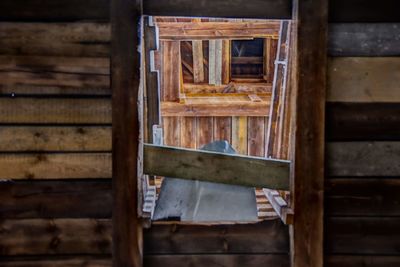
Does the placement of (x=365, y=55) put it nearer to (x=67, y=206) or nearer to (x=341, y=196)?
(x=341, y=196)

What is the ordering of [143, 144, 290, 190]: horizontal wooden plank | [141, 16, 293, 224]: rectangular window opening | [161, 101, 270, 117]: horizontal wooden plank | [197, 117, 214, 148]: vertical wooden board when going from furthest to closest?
1. [197, 117, 214, 148]: vertical wooden board
2. [161, 101, 270, 117]: horizontal wooden plank
3. [141, 16, 293, 224]: rectangular window opening
4. [143, 144, 290, 190]: horizontal wooden plank

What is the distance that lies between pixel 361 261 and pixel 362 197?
30cm

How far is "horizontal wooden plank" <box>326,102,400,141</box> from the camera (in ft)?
6.03

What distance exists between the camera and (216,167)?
1.86m

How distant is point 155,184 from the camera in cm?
242

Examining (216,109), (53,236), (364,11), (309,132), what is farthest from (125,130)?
(216,109)

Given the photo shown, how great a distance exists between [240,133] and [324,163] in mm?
3178

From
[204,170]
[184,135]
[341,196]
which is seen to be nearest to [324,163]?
[341,196]

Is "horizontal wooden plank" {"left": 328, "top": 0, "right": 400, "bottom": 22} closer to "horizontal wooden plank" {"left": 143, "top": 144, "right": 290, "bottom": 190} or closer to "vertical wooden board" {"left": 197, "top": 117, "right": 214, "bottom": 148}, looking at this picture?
"horizontal wooden plank" {"left": 143, "top": 144, "right": 290, "bottom": 190}

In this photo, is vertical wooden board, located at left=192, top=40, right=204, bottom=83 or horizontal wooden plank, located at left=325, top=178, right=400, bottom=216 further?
vertical wooden board, located at left=192, top=40, right=204, bottom=83

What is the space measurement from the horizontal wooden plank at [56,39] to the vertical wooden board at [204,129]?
3173 millimetres

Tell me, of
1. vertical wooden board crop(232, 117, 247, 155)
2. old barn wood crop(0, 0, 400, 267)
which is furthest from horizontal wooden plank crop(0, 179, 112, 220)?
vertical wooden board crop(232, 117, 247, 155)

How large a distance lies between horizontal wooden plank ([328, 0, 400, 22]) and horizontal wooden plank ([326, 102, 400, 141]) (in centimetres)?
37

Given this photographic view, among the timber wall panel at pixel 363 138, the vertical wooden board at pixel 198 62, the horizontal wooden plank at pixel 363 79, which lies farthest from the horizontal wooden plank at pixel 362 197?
the vertical wooden board at pixel 198 62
